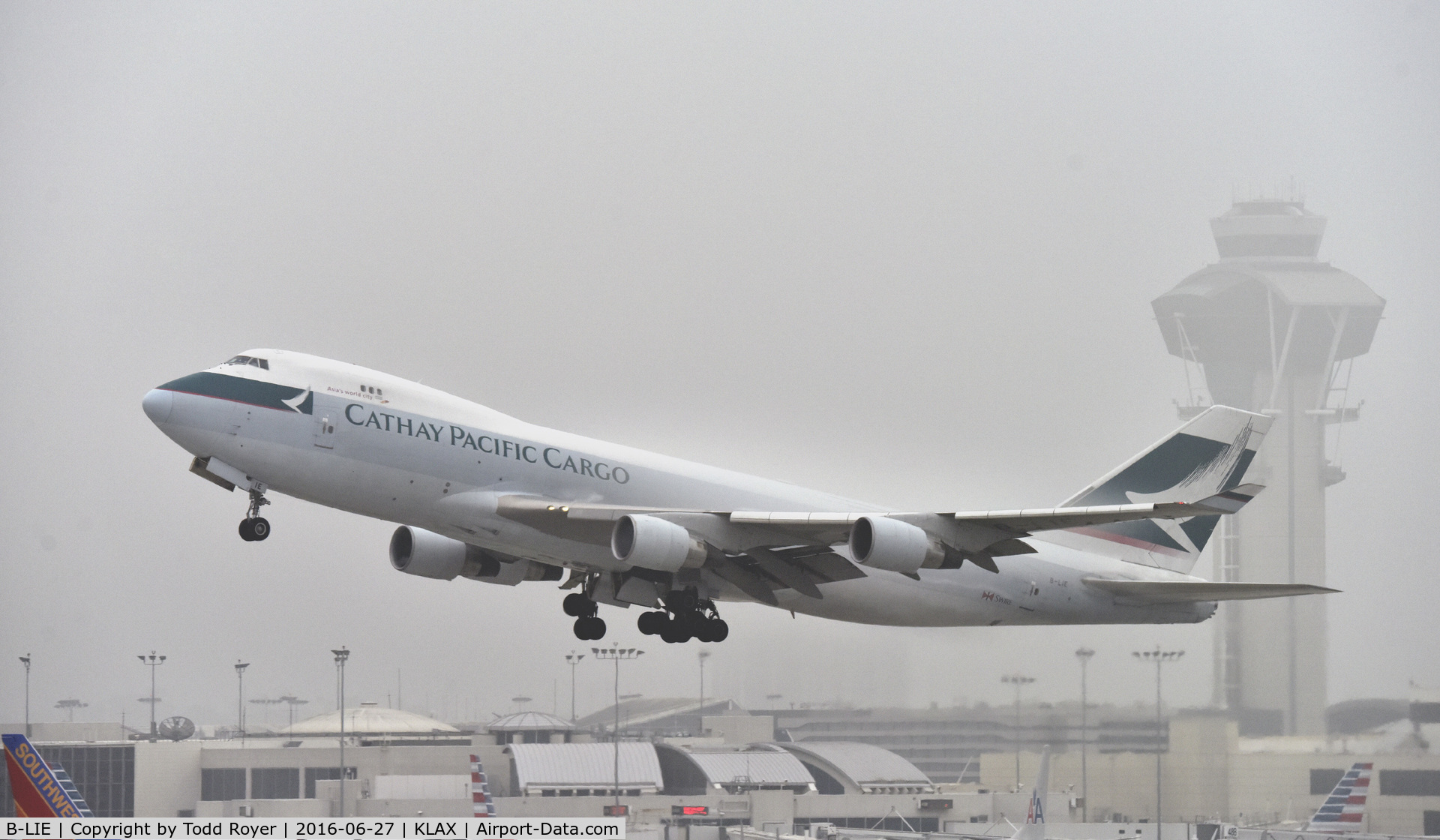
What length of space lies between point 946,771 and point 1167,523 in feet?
53.8

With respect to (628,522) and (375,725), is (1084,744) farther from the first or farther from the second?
(375,725)

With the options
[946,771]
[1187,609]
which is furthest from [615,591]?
[946,771]

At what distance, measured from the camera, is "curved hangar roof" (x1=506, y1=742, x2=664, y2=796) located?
65.8 meters

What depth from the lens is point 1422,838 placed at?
160 feet

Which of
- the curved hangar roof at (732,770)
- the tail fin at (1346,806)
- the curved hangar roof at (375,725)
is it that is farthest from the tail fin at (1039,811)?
the curved hangar roof at (375,725)

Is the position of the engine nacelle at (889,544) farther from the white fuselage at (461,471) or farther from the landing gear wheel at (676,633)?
the landing gear wheel at (676,633)

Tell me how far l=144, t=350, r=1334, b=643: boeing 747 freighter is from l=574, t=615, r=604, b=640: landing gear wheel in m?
0.05

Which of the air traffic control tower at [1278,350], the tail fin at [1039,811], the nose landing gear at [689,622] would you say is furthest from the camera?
the air traffic control tower at [1278,350]

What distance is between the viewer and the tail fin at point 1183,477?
39.3 metres

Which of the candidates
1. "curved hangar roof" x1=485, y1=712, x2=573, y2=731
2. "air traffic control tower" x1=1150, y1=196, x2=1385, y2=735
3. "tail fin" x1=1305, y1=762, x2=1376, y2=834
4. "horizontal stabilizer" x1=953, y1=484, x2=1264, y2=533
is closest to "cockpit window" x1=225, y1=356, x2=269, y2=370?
"horizontal stabilizer" x1=953, y1=484, x2=1264, y2=533

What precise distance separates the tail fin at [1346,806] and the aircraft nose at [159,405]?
36.8 m

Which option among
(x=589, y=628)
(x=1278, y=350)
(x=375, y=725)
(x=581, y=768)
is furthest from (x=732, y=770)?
(x=1278, y=350)

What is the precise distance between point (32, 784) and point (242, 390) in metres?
14.5

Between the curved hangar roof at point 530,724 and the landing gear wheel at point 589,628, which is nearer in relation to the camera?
the landing gear wheel at point 589,628
